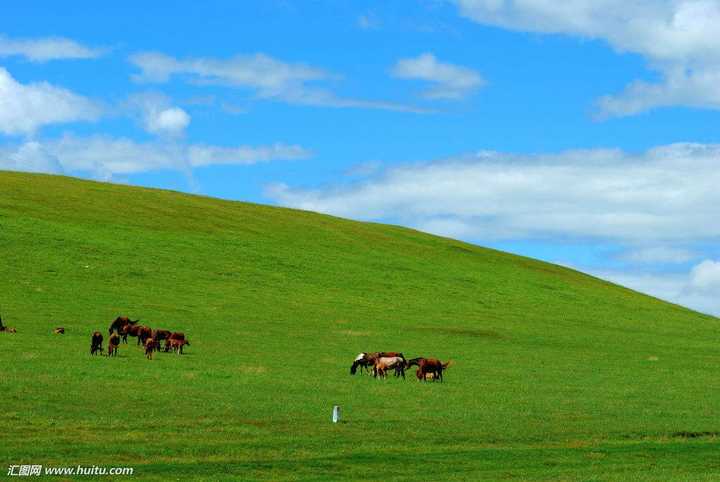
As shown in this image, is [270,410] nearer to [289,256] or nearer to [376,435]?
[376,435]

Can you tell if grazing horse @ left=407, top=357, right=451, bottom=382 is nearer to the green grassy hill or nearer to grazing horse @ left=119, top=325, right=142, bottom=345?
the green grassy hill

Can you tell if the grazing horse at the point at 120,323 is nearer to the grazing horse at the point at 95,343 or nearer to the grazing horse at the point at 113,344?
the grazing horse at the point at 113,344

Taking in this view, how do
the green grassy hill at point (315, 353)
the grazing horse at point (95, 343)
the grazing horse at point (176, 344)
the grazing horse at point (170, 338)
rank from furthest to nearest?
the grazing horse at point (170, 338), the grazing horse at point (176, 344), the grazing horse at point (95, 343), the green grassy hill at point (315, 353)

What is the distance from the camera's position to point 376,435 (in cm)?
2591

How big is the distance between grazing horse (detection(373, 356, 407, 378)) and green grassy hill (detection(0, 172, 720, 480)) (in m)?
0.92

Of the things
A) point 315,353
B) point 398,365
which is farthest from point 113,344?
point 398,365

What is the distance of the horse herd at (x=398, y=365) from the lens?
3850 cm

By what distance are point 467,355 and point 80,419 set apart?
2496 cm

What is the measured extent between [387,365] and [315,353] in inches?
253

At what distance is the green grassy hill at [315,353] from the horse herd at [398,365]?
2.20ft

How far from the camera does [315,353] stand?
147ft

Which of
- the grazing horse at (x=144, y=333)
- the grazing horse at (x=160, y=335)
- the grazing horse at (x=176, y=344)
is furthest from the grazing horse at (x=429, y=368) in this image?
the grazing horse at (x=144, y=333)

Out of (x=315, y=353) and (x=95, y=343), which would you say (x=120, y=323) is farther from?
(x=315, y=353)

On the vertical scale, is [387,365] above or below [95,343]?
below
